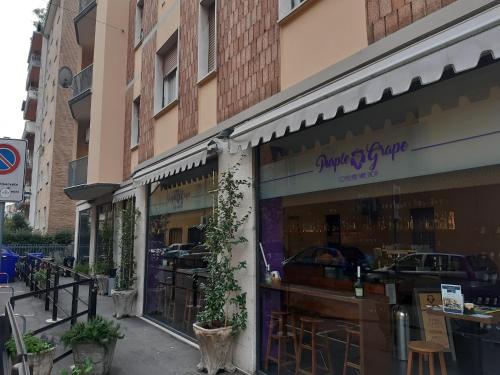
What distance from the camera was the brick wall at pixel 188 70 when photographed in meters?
8.34

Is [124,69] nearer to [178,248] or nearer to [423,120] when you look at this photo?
[178,248]

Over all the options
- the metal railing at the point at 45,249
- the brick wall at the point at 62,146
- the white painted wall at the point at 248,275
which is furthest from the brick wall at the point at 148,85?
the brick wall at the point at 62,146

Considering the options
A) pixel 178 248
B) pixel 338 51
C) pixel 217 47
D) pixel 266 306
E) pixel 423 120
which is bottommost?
pixel 266 306

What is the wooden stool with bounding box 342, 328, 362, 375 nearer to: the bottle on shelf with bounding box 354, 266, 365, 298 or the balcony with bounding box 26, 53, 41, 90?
the bottle on shelf with bounding box 354, 266, 365, 298

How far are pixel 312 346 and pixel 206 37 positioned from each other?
602 centimetres

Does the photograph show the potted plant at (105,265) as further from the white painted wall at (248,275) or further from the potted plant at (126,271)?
the white painted wall at (248,275)

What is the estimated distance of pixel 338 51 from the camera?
15.6 feet

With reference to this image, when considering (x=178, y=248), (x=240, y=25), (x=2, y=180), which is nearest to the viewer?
(x=2, y=180)

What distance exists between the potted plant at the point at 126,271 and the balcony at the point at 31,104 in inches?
1469

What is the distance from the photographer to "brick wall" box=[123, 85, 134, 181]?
13.3 metres

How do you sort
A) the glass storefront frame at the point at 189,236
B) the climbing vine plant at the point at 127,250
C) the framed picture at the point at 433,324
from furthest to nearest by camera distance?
the climbing vine plant at the point at 127,250 < the glass storefront frame at the point at 189,236 < the framed picture at the point at 433,324

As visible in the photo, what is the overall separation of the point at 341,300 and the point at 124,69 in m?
11.8

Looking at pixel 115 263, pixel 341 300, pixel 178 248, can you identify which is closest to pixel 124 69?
pixel 115 263

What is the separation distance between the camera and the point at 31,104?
42.5 meters
